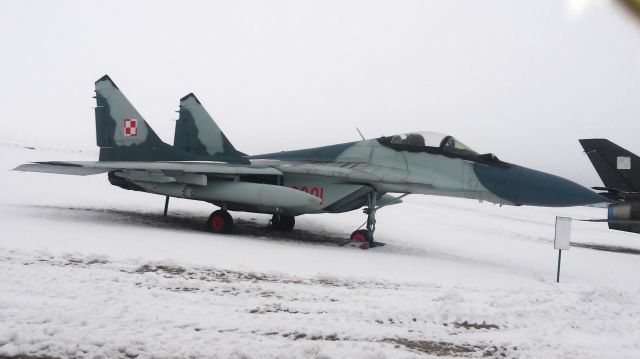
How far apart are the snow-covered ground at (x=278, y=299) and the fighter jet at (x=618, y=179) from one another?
4.99 m

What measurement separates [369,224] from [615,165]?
1021 centimetres

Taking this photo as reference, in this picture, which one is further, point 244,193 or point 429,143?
point 244,193

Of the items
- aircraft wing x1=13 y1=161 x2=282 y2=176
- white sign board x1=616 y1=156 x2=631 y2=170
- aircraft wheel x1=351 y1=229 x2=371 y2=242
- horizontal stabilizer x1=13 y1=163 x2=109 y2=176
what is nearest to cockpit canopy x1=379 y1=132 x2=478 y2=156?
aircraft wheel x1=351 y1=229 x2=371 y2=242

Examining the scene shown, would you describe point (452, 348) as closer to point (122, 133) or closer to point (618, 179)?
point (122, 133)

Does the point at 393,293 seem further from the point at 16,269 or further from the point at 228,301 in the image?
the point at 16,269

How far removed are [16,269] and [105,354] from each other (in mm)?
2768

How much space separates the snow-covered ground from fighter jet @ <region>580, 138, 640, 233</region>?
4.99 metres

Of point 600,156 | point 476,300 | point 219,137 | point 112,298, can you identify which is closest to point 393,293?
point 476,300

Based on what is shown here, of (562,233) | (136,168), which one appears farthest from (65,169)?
(562,233)

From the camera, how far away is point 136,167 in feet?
35.9

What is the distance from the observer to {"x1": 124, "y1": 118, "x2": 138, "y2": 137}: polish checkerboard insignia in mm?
13523

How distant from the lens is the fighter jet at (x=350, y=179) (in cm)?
1011

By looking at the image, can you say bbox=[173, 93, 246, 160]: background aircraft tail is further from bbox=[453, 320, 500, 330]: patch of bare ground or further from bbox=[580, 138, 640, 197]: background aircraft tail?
bbox=[580, 138, 640, 197]: background aircraft tail

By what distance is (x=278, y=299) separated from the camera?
220 inches
